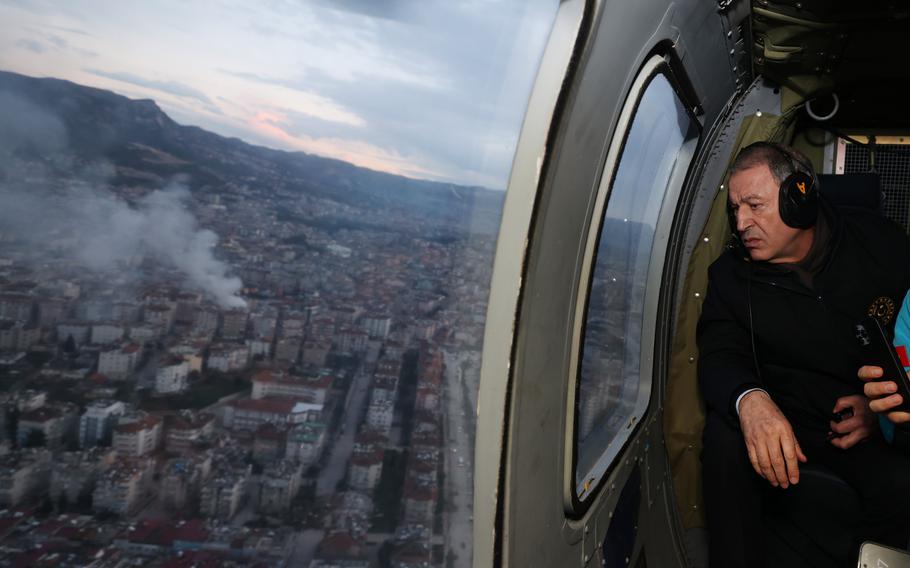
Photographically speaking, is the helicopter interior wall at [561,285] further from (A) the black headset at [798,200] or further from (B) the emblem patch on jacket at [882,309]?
(B) the emblem patch on jacket at [882,309]

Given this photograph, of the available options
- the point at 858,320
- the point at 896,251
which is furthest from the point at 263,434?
the point at 896,251

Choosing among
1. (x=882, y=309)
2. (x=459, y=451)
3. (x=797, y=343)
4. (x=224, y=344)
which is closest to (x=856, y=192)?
(x=882, y=309)

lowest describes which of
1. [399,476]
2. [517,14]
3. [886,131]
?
[399,476]

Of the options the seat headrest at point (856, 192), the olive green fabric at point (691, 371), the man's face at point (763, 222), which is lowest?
the olive green fabric at point (691, 371)

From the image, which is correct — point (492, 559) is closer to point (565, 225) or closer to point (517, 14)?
point (565, 225)

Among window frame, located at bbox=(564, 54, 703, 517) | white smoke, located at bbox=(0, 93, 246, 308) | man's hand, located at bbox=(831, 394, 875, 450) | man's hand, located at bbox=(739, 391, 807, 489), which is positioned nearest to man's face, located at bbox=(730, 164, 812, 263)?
window frame, located at bbox=(564, 54, 703, 517)

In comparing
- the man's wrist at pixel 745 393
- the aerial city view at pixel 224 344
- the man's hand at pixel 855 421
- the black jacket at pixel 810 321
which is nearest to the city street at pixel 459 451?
the aerial city view at pixel 224 344

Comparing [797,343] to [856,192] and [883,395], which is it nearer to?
[883,395]

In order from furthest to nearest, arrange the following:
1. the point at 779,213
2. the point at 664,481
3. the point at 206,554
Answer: the point at 664,481, the point at 779,213, the point at 206,554
